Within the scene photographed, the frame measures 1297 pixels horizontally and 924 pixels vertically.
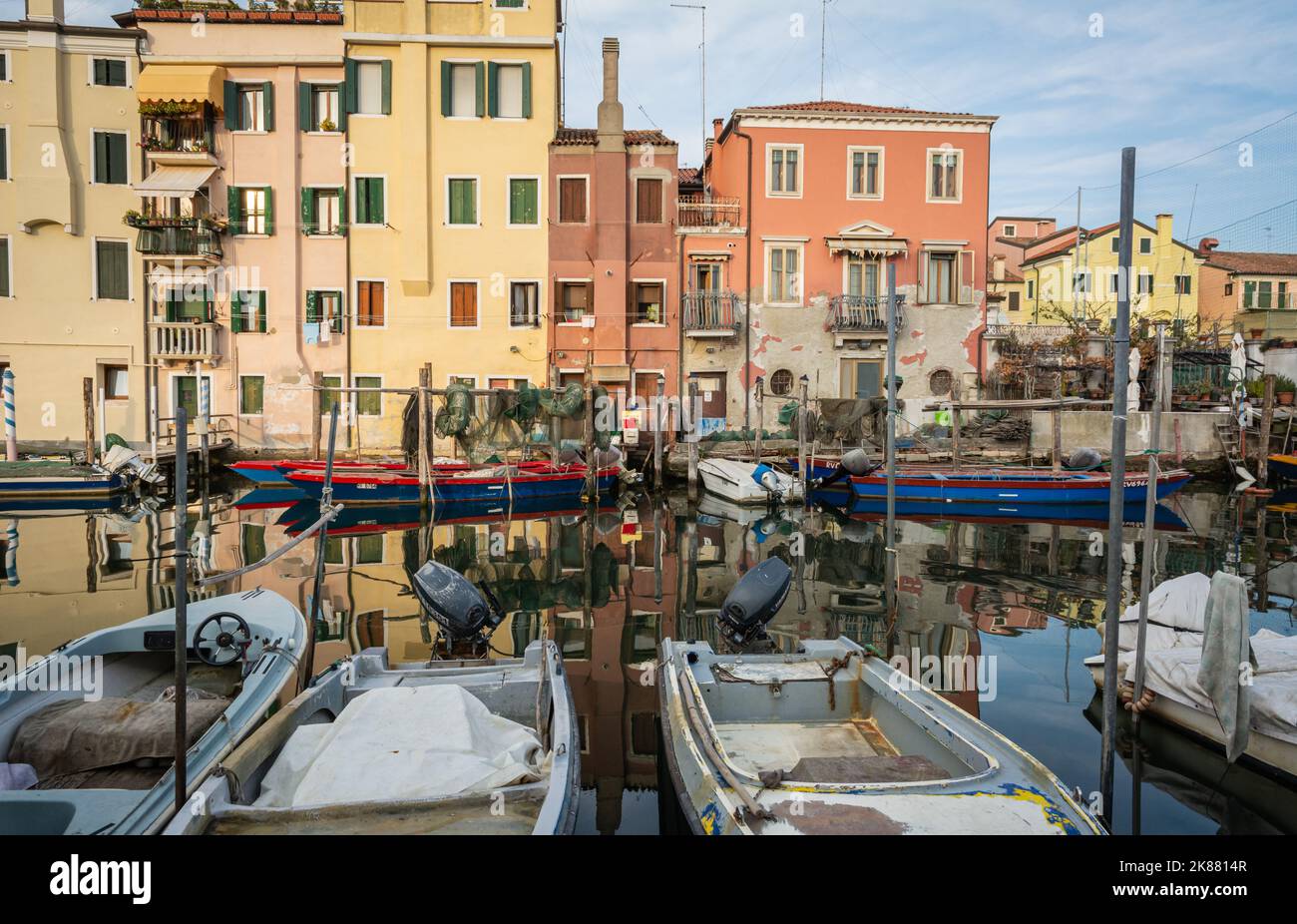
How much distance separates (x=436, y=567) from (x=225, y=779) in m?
3.64

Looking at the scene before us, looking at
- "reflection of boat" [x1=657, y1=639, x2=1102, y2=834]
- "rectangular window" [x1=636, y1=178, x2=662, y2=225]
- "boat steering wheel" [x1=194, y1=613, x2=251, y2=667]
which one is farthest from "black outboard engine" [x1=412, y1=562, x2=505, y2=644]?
"rectangular window" [x1=636, y1=178, x2=662, y2=225]

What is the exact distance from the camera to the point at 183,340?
85.8ft

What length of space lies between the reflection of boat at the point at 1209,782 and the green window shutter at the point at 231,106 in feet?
93.1

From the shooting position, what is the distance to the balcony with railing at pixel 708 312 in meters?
27.4

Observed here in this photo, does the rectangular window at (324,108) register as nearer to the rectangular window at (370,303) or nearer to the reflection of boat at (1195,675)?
the rectangular window at (370,303)

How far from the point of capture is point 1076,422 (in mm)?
26234

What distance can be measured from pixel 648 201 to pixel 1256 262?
28342mm

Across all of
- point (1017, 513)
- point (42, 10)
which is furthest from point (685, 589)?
point (42, 10)

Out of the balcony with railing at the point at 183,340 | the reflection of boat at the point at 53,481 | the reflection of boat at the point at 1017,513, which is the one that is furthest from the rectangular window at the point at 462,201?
the reflection of boat at the point at 1017,513

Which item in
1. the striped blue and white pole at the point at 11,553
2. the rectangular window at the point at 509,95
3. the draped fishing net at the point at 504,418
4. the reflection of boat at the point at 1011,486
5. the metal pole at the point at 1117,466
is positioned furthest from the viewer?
the rectangular window at the point at 509,95

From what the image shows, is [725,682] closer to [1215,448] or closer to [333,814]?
[333,814]

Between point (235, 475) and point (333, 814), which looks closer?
point (333, 814)

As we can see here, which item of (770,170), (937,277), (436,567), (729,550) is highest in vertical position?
(770,170)
